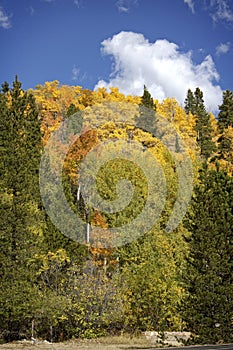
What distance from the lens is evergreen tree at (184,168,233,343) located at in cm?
2173

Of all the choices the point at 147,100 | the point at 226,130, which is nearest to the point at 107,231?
the point at 147,100

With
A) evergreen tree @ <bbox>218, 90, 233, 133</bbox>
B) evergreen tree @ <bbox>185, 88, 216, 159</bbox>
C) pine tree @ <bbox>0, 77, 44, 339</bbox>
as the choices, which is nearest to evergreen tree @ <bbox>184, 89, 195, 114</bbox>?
evergreen tree @ <bbox>185, 88, 216, 159</bbox>

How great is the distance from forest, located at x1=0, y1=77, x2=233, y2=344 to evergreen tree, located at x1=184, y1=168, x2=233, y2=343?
5 centimetres

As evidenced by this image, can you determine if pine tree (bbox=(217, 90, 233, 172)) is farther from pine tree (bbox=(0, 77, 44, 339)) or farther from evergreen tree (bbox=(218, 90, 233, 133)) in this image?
pine tree (bbox=(0, 77, 44, 339))

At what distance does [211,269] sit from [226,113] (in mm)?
49001

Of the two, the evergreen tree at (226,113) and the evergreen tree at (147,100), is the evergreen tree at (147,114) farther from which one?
the evergreen tree at (226,113)

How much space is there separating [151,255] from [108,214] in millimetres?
6111

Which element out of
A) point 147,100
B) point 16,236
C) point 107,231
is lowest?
point 16,236

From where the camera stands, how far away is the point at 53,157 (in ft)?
137

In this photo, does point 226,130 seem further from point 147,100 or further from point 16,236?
point 16,236

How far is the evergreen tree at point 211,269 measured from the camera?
21.7m

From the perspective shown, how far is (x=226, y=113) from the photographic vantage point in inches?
2685

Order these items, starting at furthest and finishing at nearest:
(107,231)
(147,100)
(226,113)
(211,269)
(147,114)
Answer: (226,113), (147,100), (147,114), (107,231), (211,269)

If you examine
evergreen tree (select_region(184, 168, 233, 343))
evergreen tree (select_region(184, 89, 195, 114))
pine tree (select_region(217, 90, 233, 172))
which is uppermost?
evergreen tree (select_region(184, 89, 195, 114))
